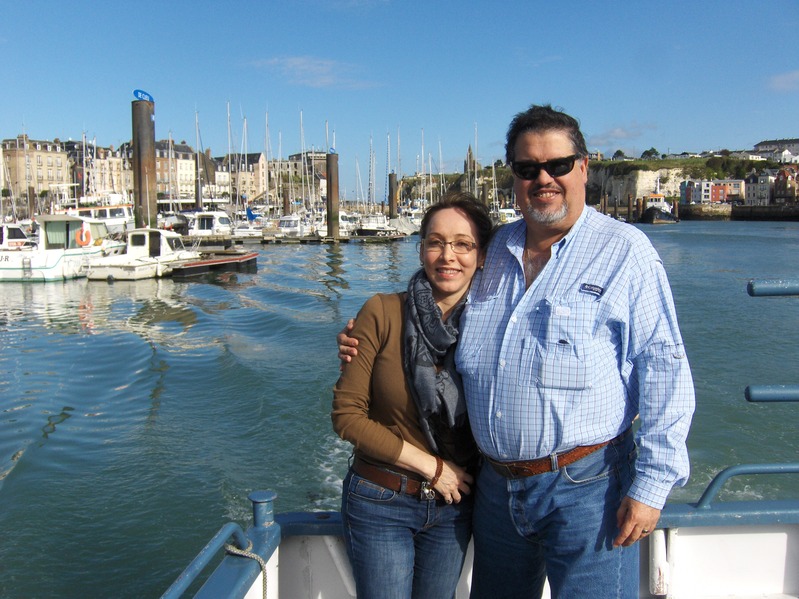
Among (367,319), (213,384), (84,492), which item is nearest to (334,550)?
(367,319)

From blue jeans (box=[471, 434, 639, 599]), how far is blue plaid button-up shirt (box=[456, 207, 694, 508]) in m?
0.10

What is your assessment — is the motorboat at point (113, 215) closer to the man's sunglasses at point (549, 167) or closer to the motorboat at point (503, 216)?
the motorboat at point (503, 216)

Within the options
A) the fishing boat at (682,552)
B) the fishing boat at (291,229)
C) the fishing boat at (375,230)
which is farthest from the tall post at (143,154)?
the fishing boat at (682,552)

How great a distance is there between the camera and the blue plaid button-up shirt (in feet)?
7.05

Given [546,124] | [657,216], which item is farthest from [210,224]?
[657,216]

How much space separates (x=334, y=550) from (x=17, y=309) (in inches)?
809

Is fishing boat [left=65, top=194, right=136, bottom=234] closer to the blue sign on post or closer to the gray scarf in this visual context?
the blue sign on post

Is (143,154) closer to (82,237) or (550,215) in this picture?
(82,237)

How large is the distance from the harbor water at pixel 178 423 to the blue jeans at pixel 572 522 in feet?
12.7

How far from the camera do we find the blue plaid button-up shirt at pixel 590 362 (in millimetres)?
2148

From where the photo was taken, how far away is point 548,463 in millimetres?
2242

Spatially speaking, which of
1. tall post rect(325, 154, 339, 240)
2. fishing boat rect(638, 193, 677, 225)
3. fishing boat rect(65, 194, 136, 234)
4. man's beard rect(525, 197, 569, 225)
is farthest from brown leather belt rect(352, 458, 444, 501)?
fishing boat rect(638, 193, 677, 225)

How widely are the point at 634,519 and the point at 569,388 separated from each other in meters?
0.46

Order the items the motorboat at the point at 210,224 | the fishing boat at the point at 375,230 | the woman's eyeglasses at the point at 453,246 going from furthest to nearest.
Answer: the fishing boat at the point at 375,230 → the motorboat at the point at 210,224 → the woman's eyeglasses at the point at 453,246
